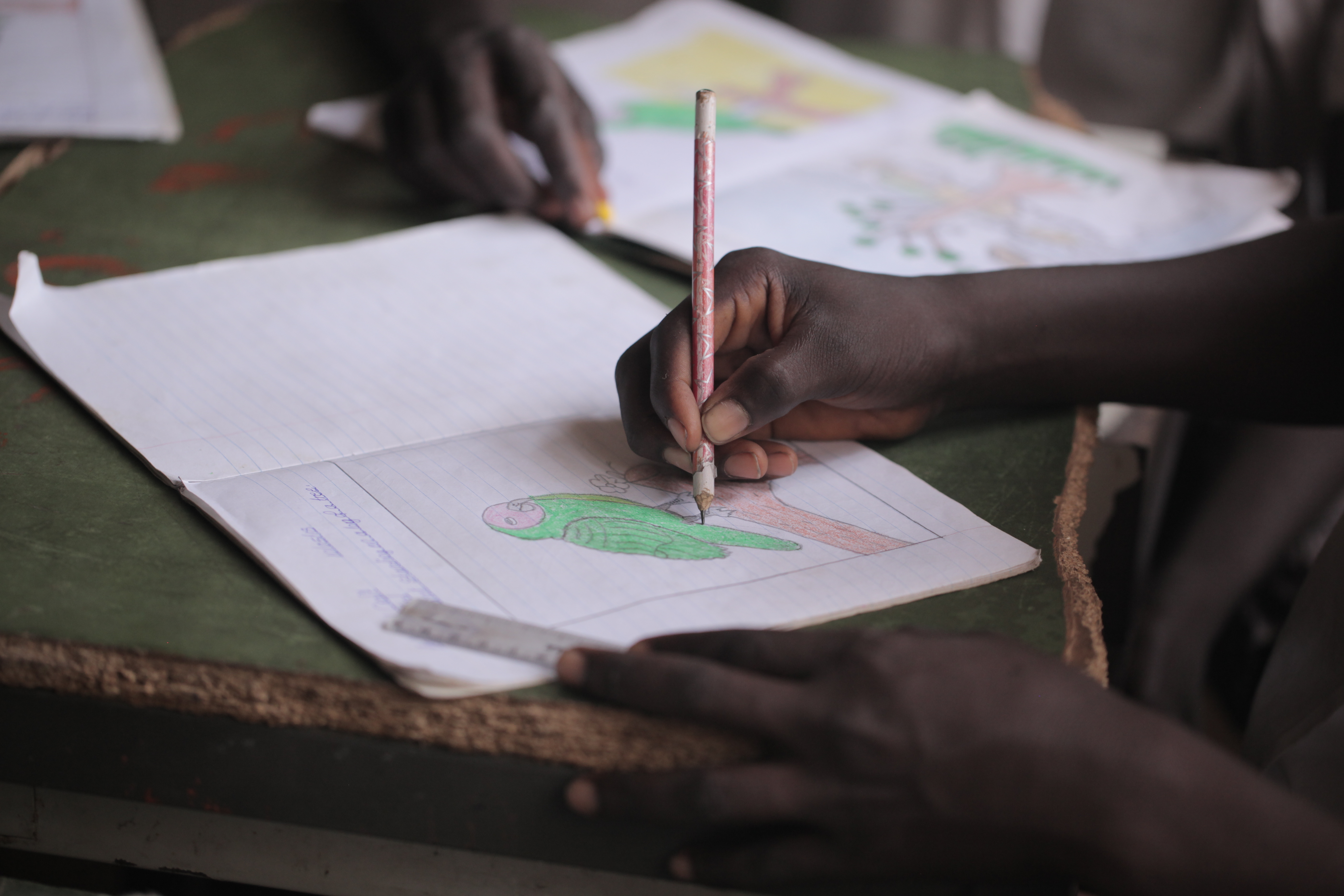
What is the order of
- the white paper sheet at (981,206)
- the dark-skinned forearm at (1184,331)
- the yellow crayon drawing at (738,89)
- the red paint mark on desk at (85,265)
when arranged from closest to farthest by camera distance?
1. the dark-skinned forearm at (1184,331)
2. the red paint mark on desk at (85,265)
3. the white paper sheet at (981,206)
4. the yellow crayon drawing at (738,89)

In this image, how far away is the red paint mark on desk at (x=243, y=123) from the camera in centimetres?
119

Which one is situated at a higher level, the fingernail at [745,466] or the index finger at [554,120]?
the index finger at [554,120]

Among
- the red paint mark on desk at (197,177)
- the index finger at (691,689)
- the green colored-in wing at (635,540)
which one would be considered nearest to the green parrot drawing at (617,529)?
the green colored-in wing at (635,540)

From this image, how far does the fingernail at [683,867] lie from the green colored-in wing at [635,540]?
0.16 m

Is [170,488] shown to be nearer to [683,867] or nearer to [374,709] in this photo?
[374,709]

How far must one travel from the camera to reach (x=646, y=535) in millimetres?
629

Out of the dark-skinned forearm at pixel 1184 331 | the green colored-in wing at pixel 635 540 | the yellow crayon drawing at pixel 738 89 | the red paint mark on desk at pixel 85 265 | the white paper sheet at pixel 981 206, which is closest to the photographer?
the green colored-in wing at pixel 635 540

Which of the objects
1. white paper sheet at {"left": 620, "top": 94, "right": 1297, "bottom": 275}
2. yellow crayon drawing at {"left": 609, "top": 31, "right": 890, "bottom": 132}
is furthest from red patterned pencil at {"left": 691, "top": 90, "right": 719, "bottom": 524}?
yellow crayon drawing at {"left": 609, "top": 31, "right": 890, "bottom": 132}

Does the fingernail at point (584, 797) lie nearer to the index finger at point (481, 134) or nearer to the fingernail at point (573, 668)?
the fingernail at point (573, 668)

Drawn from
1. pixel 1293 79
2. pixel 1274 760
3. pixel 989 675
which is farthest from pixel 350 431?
pixel 1293 79

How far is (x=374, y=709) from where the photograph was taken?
52 cm

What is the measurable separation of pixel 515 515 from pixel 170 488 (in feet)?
0.70

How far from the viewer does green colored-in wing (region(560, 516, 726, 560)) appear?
2.02 feet

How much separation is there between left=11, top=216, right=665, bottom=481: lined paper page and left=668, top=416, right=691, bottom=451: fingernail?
122 millimetres
